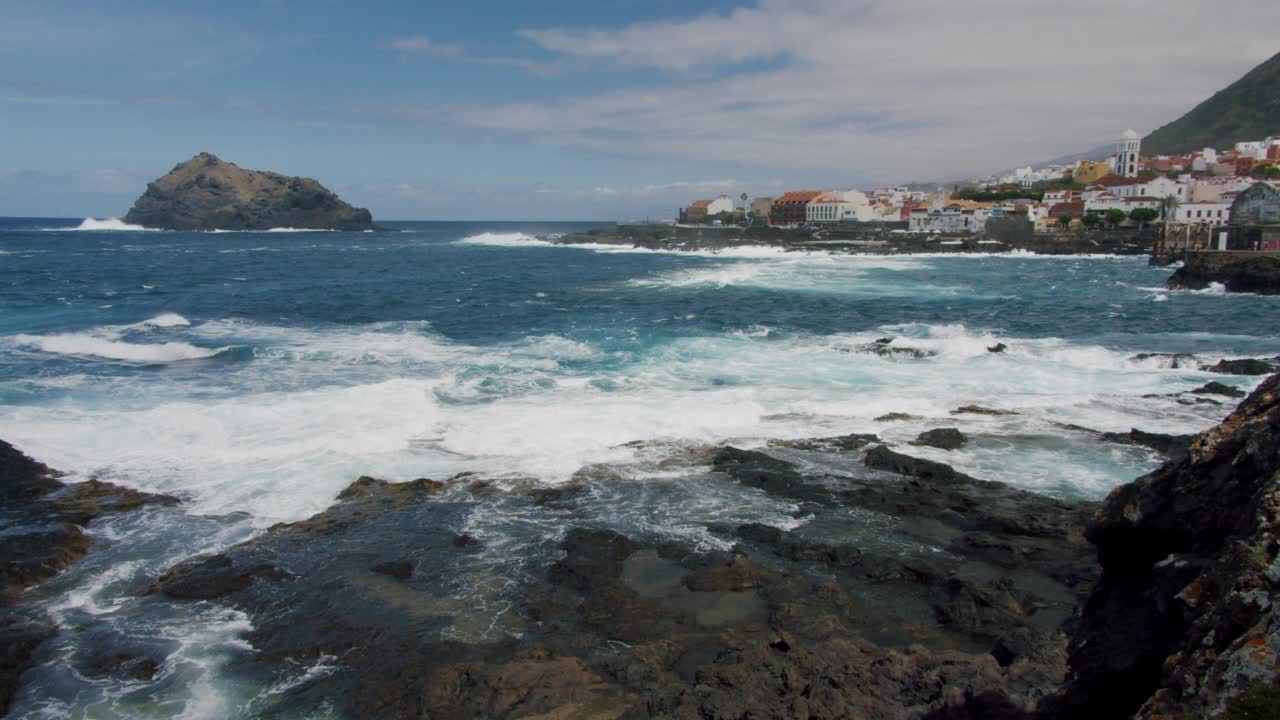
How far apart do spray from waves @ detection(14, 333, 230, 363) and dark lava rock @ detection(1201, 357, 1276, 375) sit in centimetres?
3184

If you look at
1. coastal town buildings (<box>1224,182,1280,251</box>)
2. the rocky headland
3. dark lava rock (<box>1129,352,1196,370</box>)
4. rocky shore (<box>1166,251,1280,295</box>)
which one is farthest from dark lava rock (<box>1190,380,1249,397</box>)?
the rocky headland

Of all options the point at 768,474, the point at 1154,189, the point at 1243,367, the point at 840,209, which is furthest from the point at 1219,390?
the point at 840,209

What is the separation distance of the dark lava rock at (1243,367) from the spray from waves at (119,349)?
104 ft

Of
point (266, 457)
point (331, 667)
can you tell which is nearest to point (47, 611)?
point (331, 667)

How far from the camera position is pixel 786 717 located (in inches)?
268

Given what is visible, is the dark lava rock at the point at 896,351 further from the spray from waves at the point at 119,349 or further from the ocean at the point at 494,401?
the spray from waves at the point at 119,349

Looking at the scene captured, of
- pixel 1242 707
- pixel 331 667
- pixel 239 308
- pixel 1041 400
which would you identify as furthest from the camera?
pixel 239 308

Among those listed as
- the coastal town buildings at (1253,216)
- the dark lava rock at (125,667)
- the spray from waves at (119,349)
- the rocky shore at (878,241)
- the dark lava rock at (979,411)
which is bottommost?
the dark lava rock at (125,667)

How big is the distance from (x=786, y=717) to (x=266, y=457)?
12.6 meters

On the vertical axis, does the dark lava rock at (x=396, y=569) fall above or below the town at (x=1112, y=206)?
below

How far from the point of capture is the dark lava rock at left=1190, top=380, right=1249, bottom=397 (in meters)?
19.7

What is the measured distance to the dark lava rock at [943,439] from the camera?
16.2m

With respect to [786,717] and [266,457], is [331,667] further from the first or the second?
[266,457]

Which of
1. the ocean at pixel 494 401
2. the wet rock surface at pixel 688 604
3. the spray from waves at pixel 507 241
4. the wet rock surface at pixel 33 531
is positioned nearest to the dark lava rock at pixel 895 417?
the ocean at pixel 494 401
